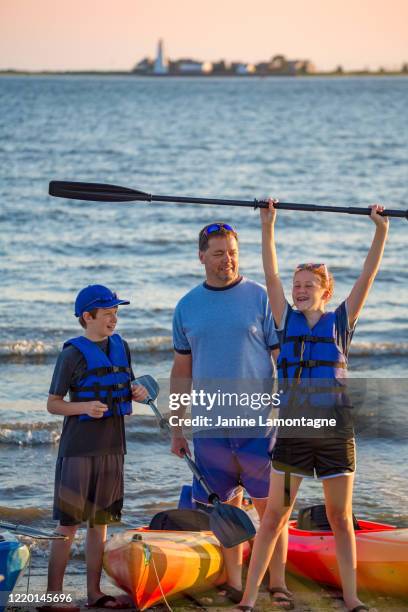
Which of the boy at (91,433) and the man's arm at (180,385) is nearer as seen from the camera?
the boy at (91,433)

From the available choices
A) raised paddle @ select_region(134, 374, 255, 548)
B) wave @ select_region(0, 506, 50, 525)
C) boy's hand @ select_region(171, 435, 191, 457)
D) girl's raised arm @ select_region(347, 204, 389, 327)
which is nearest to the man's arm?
boy's hand @ select_region(171, 435, 191, 457)

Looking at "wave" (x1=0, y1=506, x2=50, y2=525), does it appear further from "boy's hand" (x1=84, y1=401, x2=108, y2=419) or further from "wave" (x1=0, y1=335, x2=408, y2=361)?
"wave" (x1=0, y1=335, x2=408, y2=361)

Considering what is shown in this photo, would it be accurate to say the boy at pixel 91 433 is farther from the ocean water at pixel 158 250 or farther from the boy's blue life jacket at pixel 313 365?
the ocean water at pixel 158 250

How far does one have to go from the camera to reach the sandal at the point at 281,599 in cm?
492

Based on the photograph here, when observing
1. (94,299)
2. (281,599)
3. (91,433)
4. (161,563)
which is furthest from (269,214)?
(281,599)

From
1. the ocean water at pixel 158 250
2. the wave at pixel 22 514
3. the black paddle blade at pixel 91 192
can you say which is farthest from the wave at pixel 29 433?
the black paddle blade at pixel 91 192

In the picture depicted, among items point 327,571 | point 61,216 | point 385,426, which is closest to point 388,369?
point 385,426

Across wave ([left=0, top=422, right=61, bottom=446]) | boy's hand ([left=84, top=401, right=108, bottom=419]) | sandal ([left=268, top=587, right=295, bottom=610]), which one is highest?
boy's hand ([left=84, top=401, right=108, bottom=419])

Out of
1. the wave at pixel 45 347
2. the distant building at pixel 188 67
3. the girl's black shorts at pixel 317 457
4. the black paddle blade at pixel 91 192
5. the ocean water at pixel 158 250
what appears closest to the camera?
the girl's black shorts at pixel 317 457

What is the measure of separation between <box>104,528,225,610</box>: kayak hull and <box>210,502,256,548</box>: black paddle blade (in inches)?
8.6

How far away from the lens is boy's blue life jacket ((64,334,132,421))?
4820 mm

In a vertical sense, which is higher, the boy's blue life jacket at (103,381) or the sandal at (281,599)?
the boy's blue life jacket at (103,381)

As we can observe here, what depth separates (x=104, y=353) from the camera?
16.0 feet

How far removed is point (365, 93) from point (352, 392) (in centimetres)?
8717
